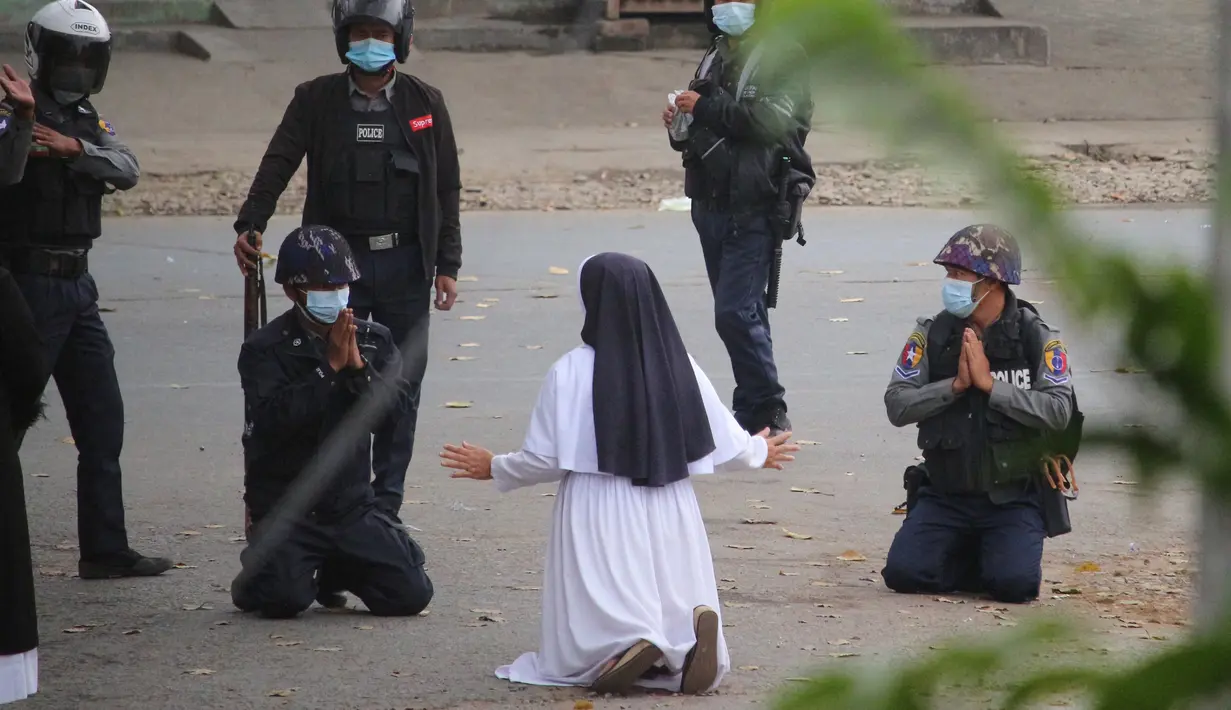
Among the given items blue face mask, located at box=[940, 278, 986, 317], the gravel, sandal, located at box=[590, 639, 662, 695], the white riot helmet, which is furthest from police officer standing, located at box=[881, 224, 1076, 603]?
the gravel

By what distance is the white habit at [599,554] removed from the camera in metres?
4.59

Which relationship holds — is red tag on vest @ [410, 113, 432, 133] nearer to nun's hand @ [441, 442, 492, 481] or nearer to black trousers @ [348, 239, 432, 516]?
black trousers @ [348, 239, 432, 516]

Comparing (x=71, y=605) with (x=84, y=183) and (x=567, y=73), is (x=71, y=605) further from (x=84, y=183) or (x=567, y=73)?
(x=567, y=73)

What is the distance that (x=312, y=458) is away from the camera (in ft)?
17.7

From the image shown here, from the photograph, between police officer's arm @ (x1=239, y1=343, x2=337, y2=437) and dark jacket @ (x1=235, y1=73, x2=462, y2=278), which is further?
dark jacket @ (x1=235, y1=73, x2=462, y2=278)

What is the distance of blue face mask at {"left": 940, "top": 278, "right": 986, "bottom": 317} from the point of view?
220 inches

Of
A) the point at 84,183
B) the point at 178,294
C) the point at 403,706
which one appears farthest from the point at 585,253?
the point at 403,706

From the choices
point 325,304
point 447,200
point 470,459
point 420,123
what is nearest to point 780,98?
point 470,459

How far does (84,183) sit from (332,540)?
1465 mm

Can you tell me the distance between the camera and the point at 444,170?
21.4 feet

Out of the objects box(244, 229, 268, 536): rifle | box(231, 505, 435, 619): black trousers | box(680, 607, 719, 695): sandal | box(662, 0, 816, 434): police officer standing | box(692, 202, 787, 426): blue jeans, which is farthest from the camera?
box(692, 202, 787, 426): blue jeans

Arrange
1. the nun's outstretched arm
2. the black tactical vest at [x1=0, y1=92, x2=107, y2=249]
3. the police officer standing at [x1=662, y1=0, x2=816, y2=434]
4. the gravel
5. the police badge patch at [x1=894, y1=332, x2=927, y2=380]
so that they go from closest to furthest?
the nun's outstretched arm, the black tactical vest at [x1=0, y1=92, x2=107, y2=249], the police badge patch at [x1=894, y1=332, x2=927, y2=380], the police officer standing at [x1=662, y1=0, x2=816, y2=434], the gravel

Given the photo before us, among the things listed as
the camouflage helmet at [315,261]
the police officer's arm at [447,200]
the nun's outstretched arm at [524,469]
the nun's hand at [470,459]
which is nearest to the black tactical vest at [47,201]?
the camouflage helmet at [315,261]

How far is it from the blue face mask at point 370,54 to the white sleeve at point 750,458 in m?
2.36
